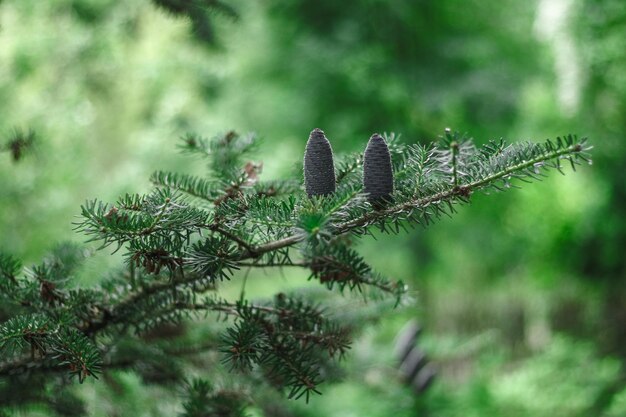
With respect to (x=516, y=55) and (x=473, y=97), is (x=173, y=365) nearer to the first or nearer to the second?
(x=473, y=97)

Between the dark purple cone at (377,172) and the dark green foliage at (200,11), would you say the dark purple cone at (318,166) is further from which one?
the dark green foliage at (200,11)

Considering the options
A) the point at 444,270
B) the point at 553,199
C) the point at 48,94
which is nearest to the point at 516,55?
the point at 553,199

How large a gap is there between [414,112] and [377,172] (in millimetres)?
4054

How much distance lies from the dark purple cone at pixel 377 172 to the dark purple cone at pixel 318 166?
0.16 ft

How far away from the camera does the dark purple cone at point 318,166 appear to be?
763mm

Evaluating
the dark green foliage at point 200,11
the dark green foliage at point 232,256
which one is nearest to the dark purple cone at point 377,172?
the dark green foliage at point 232,256

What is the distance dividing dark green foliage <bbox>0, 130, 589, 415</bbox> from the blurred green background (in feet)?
4.98

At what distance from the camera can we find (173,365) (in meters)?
1.07

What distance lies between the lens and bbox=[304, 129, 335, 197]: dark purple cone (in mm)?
763

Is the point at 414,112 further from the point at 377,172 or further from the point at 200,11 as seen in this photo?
the point at 377,172

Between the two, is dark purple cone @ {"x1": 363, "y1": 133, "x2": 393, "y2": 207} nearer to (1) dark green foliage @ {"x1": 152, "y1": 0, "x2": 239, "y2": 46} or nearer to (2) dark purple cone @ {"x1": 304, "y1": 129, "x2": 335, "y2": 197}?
(2) dark purple cone @ {"x1": 304, "y1": 129, "x2": 335, "y2": 197}

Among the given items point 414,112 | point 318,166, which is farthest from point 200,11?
point 414,112

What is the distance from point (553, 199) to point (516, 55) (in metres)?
1.17

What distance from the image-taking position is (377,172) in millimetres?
743
